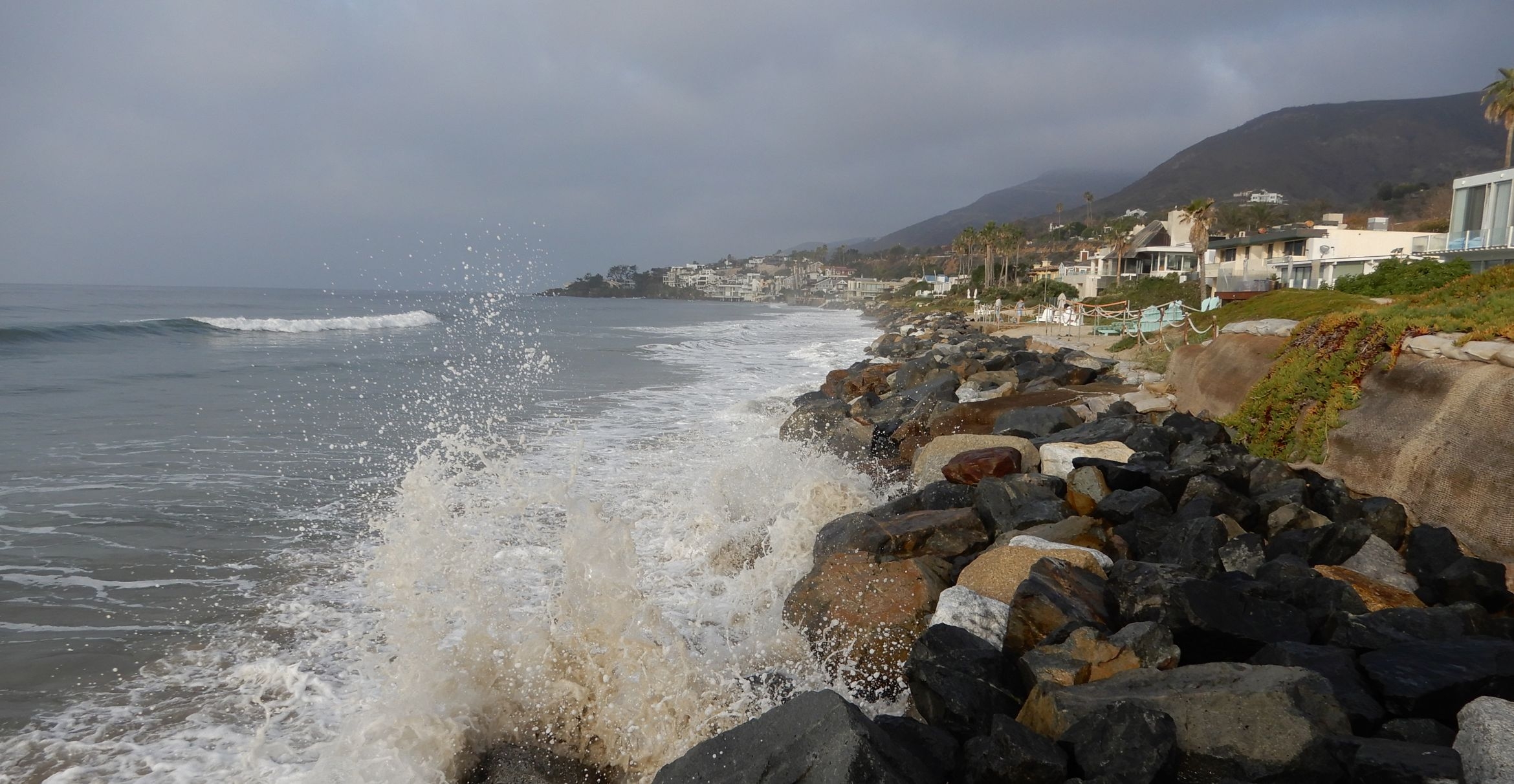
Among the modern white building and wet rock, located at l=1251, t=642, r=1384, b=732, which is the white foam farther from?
wet rock, located at l=1251, t=642, r=1384, b=732

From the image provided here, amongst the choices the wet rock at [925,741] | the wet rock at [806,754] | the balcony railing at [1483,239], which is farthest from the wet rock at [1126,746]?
the balcony railing at [1483,239]

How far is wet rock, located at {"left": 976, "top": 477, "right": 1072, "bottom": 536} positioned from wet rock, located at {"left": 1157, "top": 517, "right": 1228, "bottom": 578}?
0.95 meters

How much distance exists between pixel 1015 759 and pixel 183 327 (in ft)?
171

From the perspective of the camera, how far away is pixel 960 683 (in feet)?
13.9

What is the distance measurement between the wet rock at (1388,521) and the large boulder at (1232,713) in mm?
3270

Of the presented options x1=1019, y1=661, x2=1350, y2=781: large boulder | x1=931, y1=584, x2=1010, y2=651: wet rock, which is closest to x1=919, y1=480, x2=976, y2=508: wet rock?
x1=931, y1=584, x2=1010, y2=651: wet rock

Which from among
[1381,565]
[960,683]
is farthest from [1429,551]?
[960,683]

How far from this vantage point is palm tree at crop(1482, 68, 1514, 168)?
135ft

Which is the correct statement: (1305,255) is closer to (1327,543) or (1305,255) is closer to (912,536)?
(1327,543)

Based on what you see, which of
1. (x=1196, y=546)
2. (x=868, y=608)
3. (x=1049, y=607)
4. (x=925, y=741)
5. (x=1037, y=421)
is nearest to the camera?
(x=925, y=741)

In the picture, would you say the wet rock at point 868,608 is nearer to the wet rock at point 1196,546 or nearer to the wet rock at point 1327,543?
the wet rock at point 1196,546

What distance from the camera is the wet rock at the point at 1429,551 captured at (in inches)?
216

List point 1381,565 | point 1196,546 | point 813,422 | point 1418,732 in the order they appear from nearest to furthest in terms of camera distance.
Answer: point 1418,732 → point 1381,565 → point 1196,546 → point 813,422

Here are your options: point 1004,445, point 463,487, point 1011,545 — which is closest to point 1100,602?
point 1011,545
